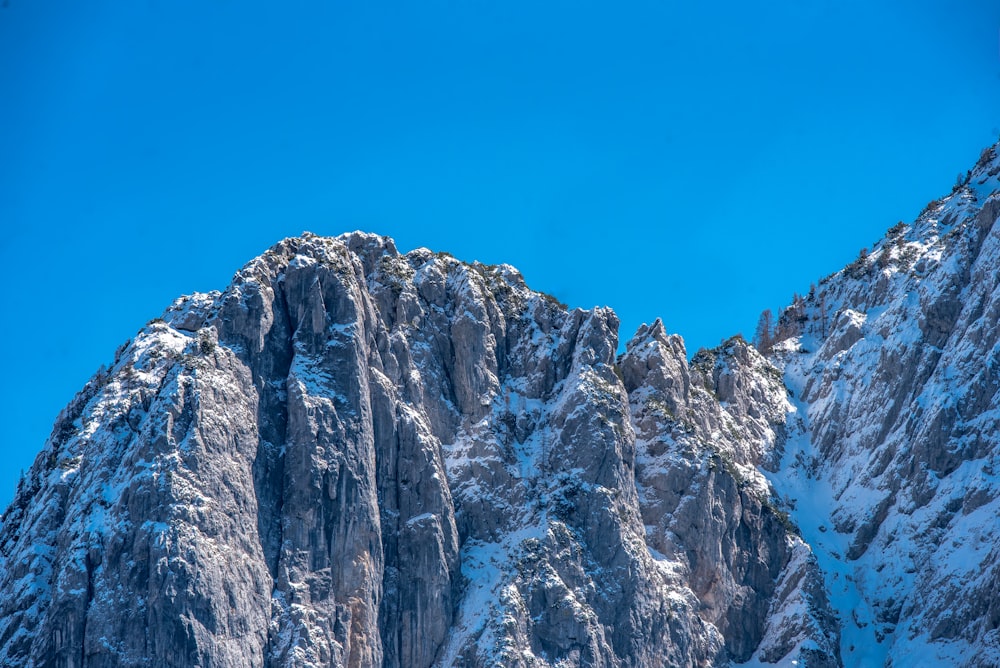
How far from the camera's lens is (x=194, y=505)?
4938 inches

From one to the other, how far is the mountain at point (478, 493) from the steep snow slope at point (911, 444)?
35cm

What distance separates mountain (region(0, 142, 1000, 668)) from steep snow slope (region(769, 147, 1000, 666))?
346 mm

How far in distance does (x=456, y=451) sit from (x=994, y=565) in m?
50.0

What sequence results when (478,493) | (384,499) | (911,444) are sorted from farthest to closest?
(911,444)
(478,493)
(384,499)

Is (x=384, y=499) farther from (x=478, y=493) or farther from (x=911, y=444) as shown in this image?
(x=911, y=444)

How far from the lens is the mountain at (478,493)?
125438mm

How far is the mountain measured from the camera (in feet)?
412

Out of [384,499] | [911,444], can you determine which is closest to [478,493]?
[384,499]

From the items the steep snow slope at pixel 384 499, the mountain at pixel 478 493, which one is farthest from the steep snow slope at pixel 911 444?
the steep snow slope at pixel 384 499

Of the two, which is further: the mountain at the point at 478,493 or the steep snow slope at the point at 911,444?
the steep snow slope at the point at 911,444

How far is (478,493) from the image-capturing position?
14225 centimetres

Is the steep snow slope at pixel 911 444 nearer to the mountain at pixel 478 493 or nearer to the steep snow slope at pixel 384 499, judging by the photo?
the mountain at pixel 478 493

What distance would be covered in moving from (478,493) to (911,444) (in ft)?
157

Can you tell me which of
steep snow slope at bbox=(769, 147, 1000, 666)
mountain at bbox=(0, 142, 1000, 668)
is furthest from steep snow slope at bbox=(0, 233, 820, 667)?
steep snow slope at bbox=(769, 147, 1000, 666)
